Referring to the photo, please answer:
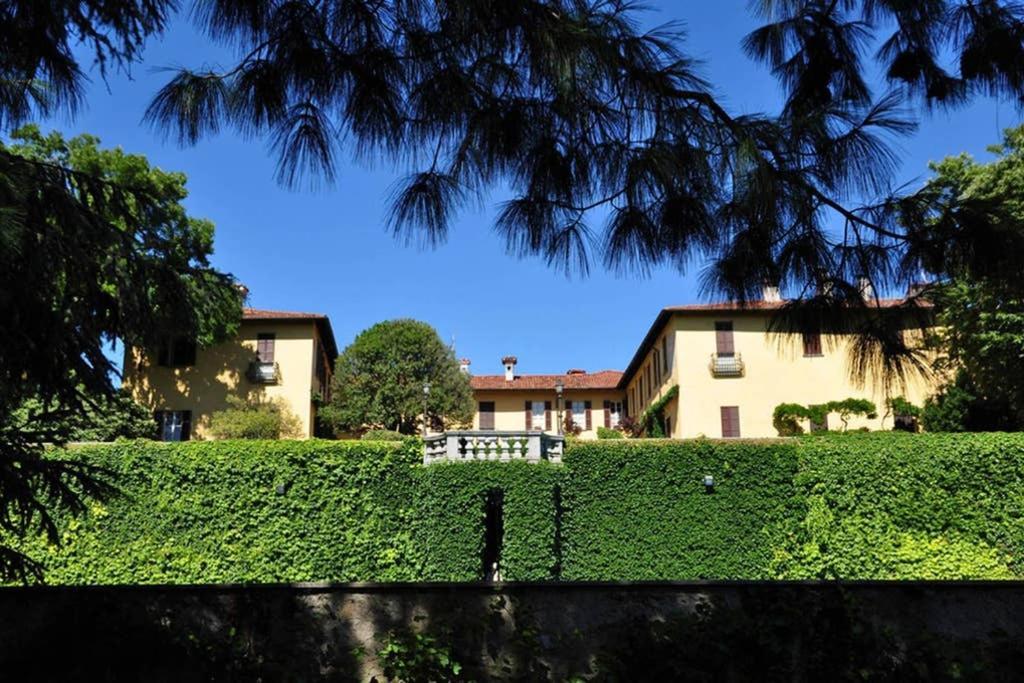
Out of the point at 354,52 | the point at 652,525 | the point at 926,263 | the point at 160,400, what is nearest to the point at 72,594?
the point at 354,52

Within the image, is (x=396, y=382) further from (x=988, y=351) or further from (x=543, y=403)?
(x=988, y=351)

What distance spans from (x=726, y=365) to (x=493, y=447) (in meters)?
12.4

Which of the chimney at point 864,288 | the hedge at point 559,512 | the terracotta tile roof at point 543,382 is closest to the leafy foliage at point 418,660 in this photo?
the chimney at point 864,288

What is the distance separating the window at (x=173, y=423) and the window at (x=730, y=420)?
17275mm

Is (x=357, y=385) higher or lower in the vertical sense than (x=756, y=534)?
higher

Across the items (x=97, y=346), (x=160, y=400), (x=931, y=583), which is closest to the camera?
(x=97, y=346)

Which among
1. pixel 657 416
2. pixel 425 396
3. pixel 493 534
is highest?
pixel 425 396

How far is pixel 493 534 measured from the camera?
16469 mm

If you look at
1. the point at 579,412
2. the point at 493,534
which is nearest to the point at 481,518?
the point at 493,534

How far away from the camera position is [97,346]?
4.89 m

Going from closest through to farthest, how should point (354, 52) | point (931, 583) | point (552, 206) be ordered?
point (354, 52) → point (552, 206) → point (931, 583)

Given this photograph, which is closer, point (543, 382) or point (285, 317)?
point (285, 317)

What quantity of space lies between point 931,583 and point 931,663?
0.52m

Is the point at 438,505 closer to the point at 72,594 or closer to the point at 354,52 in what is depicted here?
the point at 72,594
